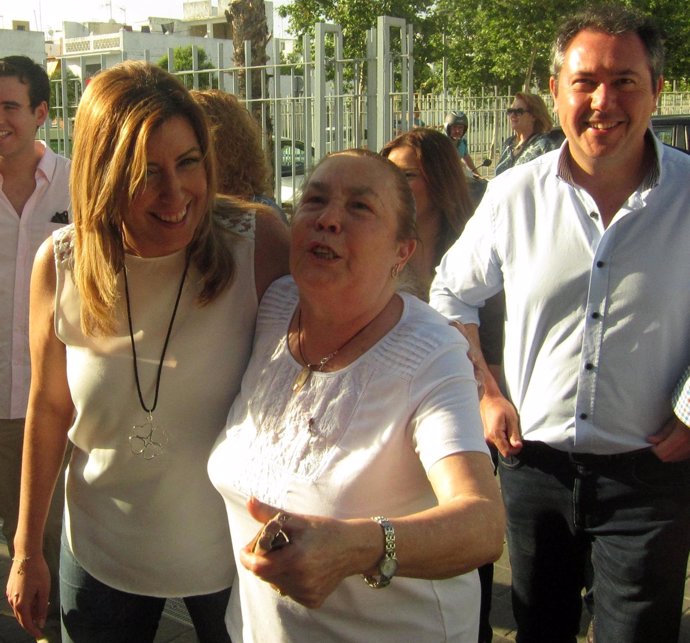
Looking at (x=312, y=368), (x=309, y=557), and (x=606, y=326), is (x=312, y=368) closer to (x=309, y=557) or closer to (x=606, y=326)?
(x=309, y=557)

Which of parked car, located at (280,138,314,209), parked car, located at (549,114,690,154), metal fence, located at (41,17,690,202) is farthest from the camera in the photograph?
parked car, located at (549,114,690,154)

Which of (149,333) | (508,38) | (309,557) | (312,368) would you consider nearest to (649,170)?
(312,368)

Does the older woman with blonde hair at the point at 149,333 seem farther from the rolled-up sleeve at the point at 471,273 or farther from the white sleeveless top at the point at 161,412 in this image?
the rolled-up sleeve at the point at 471,273

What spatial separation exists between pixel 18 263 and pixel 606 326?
2.33m

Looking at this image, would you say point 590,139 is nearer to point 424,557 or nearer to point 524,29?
point 424,557

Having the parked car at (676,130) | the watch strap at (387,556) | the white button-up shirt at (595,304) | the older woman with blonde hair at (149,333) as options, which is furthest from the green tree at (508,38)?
the watch strap at (387,556)

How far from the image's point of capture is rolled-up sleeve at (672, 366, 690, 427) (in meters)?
2.38

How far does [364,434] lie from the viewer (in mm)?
1770

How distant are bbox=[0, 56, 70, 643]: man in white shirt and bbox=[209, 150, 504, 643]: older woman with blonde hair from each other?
1870 millimetres

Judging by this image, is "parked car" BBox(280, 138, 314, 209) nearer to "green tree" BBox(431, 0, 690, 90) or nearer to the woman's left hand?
the woman's left hand

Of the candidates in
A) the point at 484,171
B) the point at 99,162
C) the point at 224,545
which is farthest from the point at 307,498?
the point at 484,171

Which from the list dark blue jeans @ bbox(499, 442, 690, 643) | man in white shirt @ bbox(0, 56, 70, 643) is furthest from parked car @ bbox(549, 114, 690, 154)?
dark blue jeans @ bbox(499, 442, 690, 643)

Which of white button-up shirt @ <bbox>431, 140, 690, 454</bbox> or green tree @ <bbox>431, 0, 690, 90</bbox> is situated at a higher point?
green tree @ <bbox>431, 0, 690, 90</bbox>

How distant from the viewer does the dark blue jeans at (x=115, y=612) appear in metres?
2.28
